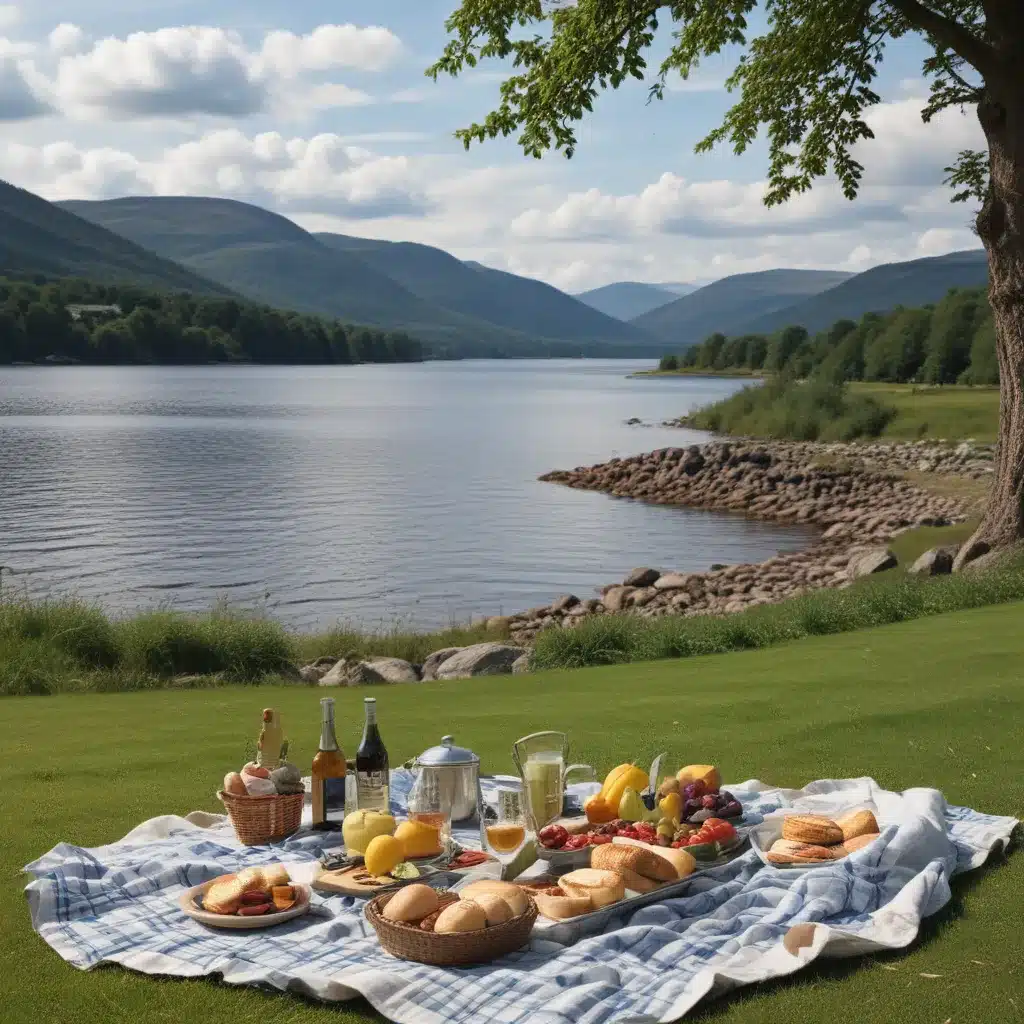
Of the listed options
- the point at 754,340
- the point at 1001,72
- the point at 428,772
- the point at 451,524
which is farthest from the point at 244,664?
the point at 754,340

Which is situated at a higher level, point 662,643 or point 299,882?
point 299,882

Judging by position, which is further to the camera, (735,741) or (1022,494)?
(1022,494)

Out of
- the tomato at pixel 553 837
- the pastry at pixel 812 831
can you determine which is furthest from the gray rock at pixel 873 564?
the tomato at pixel 553 837

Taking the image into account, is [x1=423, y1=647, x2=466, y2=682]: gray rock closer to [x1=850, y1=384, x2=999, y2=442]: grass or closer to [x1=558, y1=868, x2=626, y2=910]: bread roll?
[x1=558, y1=868, x2=626, y2=910]: bread roll

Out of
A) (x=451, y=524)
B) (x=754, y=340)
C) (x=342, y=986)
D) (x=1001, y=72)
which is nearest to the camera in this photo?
(x=342, y=986)

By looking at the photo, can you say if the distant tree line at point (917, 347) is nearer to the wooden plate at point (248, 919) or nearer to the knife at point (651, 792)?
the knife at point (651, 792)

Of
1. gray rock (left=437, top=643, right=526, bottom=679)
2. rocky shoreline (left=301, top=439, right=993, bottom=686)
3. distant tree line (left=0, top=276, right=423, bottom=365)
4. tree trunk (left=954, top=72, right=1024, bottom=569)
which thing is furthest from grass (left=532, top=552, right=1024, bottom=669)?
distant tree line (left=0, top=276, right=423, bottom=365)

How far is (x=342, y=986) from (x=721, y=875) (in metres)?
1.96

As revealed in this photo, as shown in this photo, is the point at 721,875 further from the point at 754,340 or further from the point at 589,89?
the point at 754,340

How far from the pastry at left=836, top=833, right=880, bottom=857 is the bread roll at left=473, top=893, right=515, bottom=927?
6.09ft

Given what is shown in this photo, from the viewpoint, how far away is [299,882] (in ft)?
18.7

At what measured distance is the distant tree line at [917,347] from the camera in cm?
9394

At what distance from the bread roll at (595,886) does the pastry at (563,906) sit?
0.12ft

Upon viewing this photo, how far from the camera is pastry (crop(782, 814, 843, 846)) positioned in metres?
5.93
